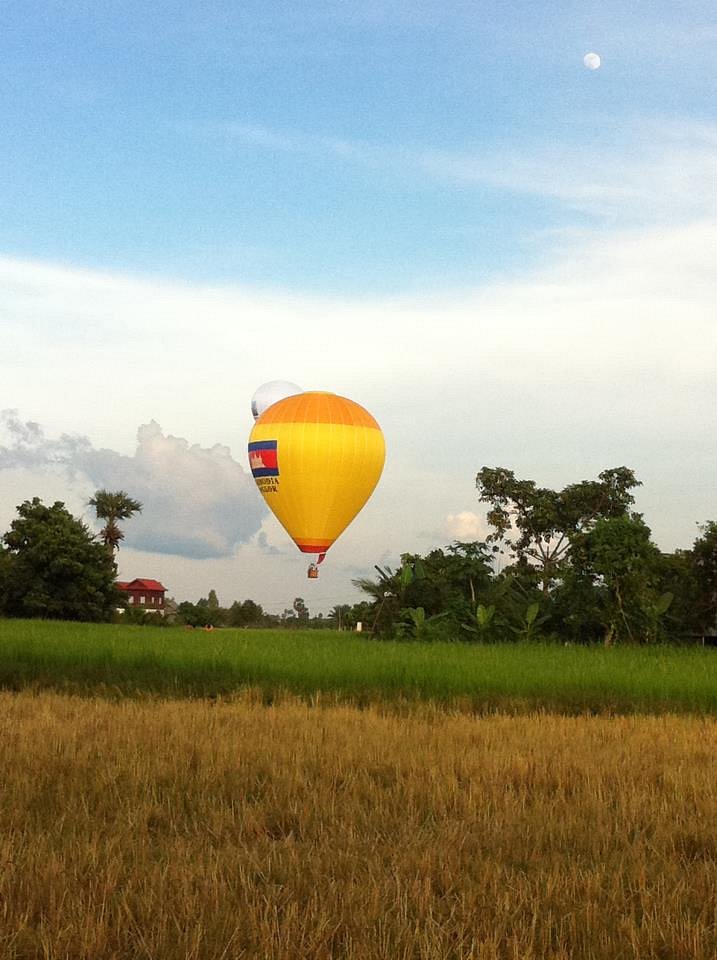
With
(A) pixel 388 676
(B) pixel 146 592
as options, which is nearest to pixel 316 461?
(A) pixel 388 676

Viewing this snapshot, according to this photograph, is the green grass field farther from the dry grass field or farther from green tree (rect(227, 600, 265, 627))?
green tree (rect(227, 600, 265, 627))

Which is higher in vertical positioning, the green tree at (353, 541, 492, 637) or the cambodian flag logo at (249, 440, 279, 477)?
the cambodian flag logo at (249, 440, 279, 477)

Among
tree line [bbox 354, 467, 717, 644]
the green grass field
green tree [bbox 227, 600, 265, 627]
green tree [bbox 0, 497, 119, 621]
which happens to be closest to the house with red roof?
green tree [bbox 227, 600, 265, 627]

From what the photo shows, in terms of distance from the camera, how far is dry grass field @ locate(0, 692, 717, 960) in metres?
4.99

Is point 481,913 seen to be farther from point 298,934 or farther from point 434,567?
point 434,567

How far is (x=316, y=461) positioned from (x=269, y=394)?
44.6 feet

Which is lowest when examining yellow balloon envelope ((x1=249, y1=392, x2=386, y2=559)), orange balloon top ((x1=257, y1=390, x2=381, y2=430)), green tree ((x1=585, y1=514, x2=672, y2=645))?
green tree ((x1=585, y1=514, x2=672, y2=645))

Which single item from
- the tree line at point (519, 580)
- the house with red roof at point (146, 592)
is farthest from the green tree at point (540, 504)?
the house with red roof at point (146, 592)

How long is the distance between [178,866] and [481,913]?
1720 mm

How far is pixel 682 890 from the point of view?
5.73 m

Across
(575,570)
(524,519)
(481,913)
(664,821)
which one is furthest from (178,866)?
(524,519)

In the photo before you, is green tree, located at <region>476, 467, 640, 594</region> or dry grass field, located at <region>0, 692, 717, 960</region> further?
green tree, located at <region>476, 467, 640, 594</region>

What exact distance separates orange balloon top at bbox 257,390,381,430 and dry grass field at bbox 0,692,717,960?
81.1 ft

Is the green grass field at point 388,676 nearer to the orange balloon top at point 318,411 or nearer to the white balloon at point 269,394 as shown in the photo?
the orange balloon top at point 318,411
